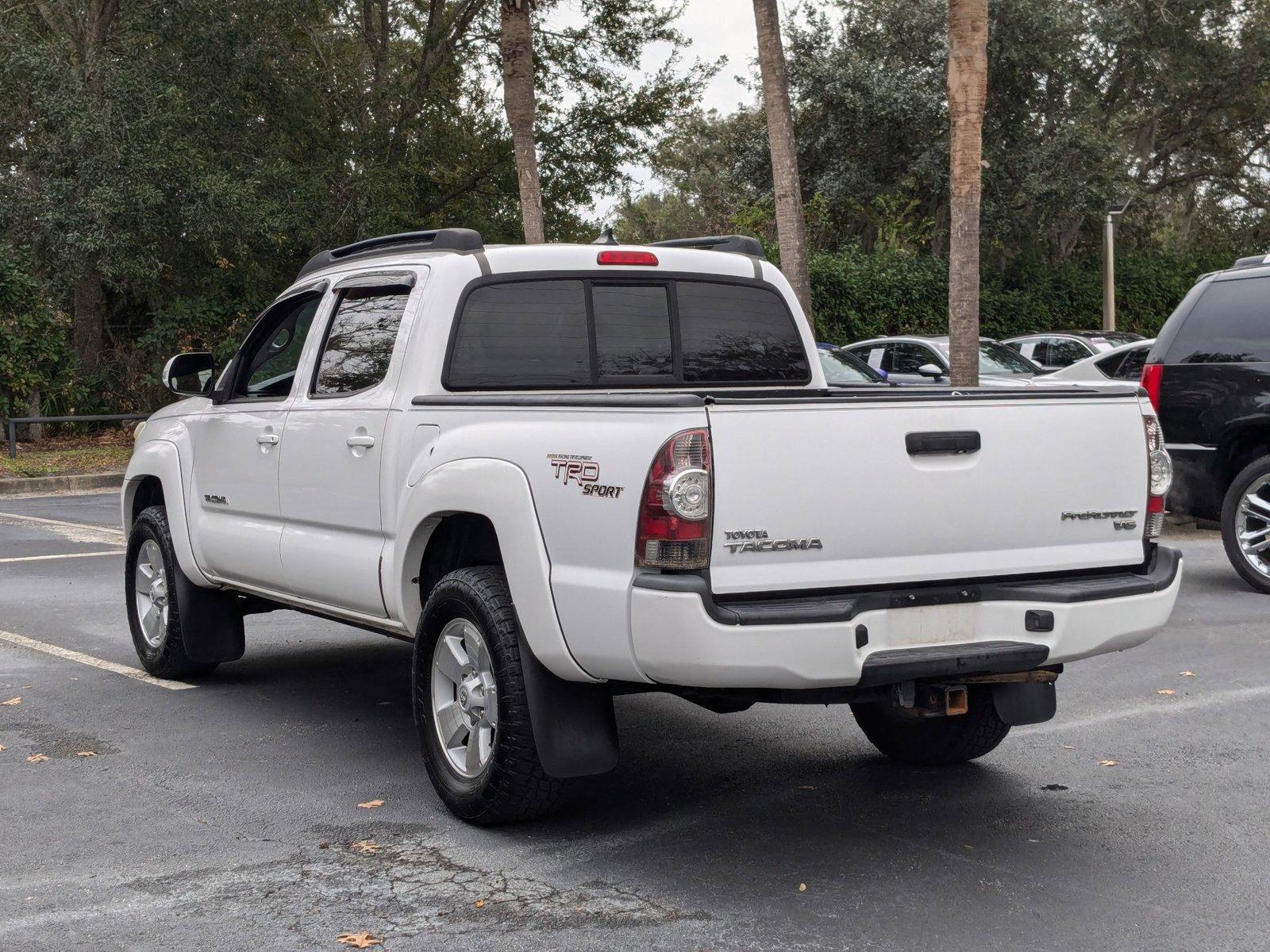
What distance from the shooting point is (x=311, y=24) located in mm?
25672

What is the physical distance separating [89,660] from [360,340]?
329 centimetres

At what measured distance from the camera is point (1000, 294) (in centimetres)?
3259

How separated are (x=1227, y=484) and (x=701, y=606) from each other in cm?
738

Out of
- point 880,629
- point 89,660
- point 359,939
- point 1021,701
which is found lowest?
point 89,660

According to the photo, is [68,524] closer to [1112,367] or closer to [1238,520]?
[1238,520]


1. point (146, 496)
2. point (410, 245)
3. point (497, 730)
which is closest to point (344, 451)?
point (410, 245)

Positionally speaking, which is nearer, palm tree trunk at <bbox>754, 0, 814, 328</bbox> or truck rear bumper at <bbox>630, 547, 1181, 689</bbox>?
truck rear bumper at <bbox>630, 547, 1181, 689</bbox>

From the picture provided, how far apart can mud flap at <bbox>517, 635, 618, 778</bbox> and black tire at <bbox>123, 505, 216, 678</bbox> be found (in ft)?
10.7

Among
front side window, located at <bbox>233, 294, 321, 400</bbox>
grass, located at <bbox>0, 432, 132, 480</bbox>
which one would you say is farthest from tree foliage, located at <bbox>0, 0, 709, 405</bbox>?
front side window, located at <bbox>233, 294, 321, 400</bbox>

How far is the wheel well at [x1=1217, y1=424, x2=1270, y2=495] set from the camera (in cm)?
1016

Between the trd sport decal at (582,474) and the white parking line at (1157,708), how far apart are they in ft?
9.90

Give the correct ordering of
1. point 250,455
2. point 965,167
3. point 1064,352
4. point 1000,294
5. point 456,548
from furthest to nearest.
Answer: point 1000,294, point 1064,352, point 965,167, point 250,455, point 456,548

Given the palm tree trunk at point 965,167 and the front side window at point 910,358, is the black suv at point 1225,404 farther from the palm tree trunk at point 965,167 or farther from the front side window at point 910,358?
the front side window at point 910,358

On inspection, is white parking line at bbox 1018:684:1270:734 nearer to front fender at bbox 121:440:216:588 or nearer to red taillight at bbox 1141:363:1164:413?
red taillight at bbox 1141:363:1164:413
